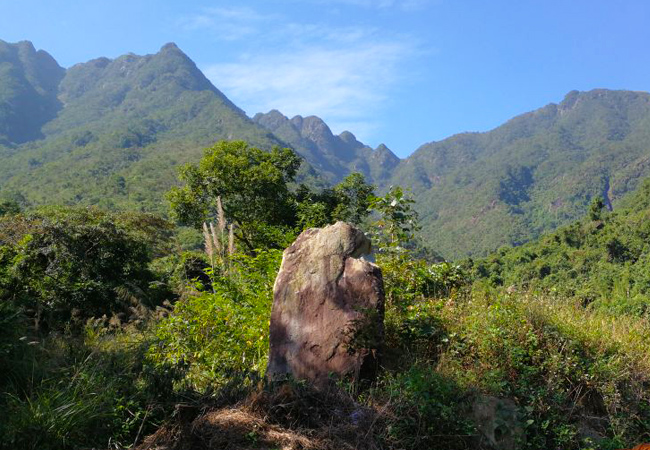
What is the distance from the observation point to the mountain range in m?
73.7

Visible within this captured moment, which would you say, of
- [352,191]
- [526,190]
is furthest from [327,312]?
[526,190]

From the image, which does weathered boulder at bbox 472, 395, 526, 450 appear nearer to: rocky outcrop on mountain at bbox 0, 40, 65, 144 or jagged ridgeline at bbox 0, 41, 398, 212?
jagged ridgeline at bbox 0, 41, 398, 212

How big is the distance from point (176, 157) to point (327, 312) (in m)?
84.6

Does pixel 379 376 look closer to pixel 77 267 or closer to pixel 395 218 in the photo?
pixel 395 218

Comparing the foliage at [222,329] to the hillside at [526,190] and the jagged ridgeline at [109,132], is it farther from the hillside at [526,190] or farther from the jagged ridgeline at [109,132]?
the hillside at [526,190]

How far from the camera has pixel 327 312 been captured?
15.0ft

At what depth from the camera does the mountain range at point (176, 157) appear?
73688 mm

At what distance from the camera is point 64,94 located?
191 m

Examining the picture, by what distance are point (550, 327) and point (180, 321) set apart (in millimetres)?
3564

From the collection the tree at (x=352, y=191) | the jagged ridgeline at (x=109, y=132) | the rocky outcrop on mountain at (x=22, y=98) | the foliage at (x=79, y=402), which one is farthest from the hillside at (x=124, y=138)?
the foliage at (x=79, y=402)

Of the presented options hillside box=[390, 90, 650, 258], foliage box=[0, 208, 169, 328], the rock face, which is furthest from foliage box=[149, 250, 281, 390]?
hillside box=[390, 90, 650, 258]

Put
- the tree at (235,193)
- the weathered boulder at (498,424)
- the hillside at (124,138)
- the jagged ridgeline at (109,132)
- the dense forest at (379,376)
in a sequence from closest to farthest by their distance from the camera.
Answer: the dense forest at (379,376) → the weathered boulder at (498,424) → the tree at (235,193) → the hillside at (124,138) → the jagged ridgeline at (109,132)

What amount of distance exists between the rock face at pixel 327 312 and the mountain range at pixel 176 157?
168ft

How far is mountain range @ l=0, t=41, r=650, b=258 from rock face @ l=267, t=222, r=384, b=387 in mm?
51214
